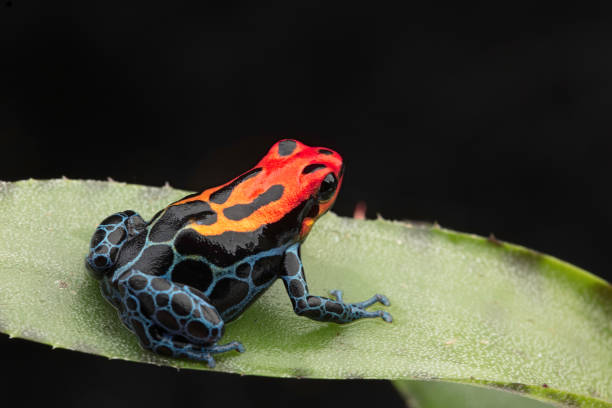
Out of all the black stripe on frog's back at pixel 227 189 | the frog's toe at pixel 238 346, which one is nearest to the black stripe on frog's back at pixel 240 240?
the black stripe on frog's back at pixel 227 189

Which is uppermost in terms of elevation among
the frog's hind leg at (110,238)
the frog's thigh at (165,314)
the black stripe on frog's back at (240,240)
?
the black stripe on frog's back at (240,240)

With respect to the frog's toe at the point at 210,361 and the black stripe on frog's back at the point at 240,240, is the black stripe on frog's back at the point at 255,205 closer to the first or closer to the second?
the black stripe on frog's back at the point at 240,240

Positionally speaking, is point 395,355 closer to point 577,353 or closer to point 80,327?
point 577,353

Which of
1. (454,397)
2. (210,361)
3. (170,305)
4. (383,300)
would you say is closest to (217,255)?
(170,305)

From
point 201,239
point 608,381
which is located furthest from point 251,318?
point 608,381

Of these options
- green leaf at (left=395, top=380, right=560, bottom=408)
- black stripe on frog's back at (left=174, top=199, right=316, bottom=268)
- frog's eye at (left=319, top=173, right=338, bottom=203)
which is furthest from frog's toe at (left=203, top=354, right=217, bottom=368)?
→ green leaf at (left=395, top=380, right=560, bottom=408)

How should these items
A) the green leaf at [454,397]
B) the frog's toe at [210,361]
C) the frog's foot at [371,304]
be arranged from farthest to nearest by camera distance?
the green leaf at [454,397] → the frog's foot at [371,304] → the frog's toe at [210,361]

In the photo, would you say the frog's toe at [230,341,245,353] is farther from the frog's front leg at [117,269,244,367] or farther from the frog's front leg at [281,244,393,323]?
the frog's front leg at [281,244,393,323]

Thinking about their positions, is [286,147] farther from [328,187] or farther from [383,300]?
[383,300]
